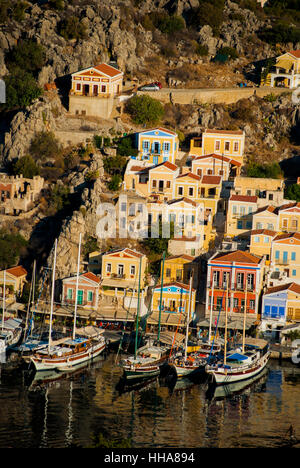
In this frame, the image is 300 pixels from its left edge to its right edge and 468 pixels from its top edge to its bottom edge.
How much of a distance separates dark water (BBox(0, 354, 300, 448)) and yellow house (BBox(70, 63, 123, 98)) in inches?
1226

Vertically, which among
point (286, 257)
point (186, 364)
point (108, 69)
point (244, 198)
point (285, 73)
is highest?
point (285, 73)

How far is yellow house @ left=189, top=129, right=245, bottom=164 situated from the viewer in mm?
93188

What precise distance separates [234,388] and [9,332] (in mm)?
15941

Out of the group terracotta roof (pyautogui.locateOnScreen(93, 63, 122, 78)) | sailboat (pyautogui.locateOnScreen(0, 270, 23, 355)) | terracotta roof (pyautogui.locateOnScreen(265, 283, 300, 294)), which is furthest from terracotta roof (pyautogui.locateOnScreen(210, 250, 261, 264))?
terracotta roof (pyautogui.locateOnScreen(93, 63, 122, 78))

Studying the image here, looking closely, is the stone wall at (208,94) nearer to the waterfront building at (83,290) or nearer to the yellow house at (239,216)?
the yellow house at (239,216)

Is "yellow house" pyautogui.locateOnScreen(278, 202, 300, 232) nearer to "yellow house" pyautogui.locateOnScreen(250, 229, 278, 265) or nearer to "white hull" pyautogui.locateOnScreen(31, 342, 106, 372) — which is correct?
"yellow house" pyautogui.locateOnScreen(250, 229, 278, 265)

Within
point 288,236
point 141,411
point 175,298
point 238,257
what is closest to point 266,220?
point 288,236

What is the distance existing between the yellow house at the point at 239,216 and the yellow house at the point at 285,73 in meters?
22.3

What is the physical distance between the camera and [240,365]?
69.4 metres

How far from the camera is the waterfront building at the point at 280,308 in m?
77.2

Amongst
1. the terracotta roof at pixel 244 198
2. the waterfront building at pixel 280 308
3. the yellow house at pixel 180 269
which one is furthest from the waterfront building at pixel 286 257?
the yellow house at pixel 180 269

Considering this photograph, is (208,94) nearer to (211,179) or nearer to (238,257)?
(211,179)

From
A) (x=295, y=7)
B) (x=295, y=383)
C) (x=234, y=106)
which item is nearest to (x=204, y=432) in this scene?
(x=295, y=383)

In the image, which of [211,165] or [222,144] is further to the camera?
[222,144]
